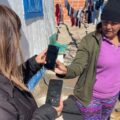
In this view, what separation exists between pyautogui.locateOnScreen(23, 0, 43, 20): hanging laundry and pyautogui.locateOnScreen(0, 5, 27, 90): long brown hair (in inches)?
144

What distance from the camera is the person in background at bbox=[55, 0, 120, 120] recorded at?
3.96 meters

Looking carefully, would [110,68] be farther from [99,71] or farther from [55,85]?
[55,85]

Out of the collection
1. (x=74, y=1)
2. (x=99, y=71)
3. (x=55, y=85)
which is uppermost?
(x=55, y=85)

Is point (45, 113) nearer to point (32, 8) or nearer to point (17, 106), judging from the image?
point (17, 106)

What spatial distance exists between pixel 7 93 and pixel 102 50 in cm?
185

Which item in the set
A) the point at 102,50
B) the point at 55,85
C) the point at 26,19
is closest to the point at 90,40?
the point at 102,50

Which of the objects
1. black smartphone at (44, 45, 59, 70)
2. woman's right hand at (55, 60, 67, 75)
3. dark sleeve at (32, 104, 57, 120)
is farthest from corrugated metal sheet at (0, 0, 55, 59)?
dark sleeve at (32, 104, 57, 120)

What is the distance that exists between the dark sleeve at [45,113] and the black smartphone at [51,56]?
63 cm

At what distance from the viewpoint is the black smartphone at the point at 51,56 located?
3380 millimetres

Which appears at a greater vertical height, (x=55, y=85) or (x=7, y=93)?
(x=7, y=93)

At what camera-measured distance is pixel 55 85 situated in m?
3.01

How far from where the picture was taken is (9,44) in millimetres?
2492

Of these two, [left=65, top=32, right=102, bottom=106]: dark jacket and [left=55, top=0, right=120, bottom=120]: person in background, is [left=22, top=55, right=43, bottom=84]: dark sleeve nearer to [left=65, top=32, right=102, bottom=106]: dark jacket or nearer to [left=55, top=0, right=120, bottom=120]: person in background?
[left=55, top=0, right=120, bottom=120]: person in background

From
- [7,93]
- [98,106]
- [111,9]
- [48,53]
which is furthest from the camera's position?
[98,106]
